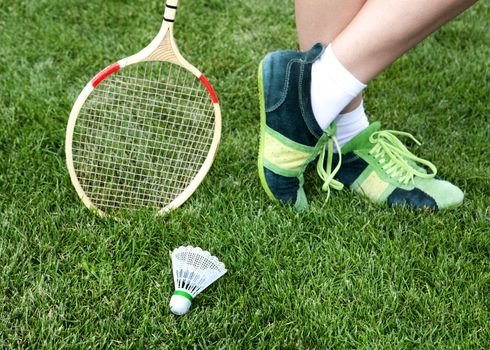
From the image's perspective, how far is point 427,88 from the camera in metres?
2.65

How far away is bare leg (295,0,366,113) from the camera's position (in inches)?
70.0

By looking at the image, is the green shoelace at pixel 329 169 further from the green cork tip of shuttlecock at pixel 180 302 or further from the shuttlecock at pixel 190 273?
the green cork tip of shuttlecock at pixel 180 302

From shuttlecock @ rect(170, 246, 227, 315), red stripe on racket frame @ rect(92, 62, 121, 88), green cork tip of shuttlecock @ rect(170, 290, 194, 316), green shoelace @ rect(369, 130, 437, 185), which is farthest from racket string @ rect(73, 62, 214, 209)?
green shoelace @ rect(369, 130, 437, 185)

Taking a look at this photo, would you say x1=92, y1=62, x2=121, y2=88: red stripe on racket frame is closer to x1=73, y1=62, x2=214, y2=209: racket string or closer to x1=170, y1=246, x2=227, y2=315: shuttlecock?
x1=73, y1=62, x2=214, y2=209: racket string

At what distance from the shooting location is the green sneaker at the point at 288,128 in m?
1.79

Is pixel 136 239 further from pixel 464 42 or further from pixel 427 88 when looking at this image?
pixel 464 42

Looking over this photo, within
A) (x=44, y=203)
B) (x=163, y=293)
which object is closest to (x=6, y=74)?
(x=44, y=203)

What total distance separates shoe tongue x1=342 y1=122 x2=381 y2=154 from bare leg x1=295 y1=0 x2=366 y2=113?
0.11m

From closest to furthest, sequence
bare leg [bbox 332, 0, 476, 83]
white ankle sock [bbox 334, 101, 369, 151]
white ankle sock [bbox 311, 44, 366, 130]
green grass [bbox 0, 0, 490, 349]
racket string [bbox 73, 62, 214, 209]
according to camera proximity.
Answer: green grass [bbox 0, 0, 490, 349] → bare leg [bbox 332, 0, 476, 83] → white ankle sock [bbox 311, 44, 366, 130] → racket string [bbox 73, 62, 214, 209] → white ankle sock [bbox 334, 101, 369, 151]

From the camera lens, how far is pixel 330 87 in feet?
5.71

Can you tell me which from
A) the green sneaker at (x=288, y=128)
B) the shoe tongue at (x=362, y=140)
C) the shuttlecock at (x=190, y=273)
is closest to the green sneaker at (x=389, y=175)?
the shoe tongue at (x=362, y=140)

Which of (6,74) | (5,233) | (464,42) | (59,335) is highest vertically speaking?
(464,42)

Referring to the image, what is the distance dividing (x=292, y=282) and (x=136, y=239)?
453 millimetres

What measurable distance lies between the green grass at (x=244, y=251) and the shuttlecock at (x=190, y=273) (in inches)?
1.5
